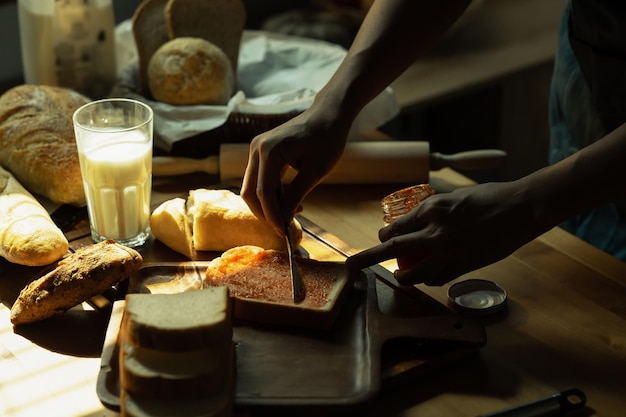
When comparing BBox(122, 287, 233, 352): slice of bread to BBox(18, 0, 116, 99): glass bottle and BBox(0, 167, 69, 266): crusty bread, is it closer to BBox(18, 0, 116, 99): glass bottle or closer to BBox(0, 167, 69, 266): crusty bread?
BBox(0, 167, 69, 266): crusty bread

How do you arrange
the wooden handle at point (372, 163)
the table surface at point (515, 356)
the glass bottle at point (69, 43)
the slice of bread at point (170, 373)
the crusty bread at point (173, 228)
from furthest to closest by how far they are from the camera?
1. the glass bottle at point (69, 43)
2. the wooden handle at point (372, 163)
3. the crusty bread at point (173, 228)
4. the table surface at point (515, 356)
5. the slice of bread at point (170, 373)

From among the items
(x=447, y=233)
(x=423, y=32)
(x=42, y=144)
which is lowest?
(x=42, y=144)

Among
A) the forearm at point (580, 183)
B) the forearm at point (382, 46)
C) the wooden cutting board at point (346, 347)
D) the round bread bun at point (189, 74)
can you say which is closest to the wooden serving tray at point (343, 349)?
the wooden cutting board at point (346, 347)

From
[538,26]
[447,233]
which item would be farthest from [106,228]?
[538,26]

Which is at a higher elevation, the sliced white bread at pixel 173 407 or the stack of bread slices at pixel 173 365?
the stack of bread slices at pixel 173 365

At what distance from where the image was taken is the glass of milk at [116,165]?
158 cm

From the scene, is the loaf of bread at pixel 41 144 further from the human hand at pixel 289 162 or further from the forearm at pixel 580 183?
the forearm at pixel 580 183

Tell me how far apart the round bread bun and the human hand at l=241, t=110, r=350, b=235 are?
17.4 inches

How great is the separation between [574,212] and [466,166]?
0.56 meters

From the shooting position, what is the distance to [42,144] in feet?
5.72

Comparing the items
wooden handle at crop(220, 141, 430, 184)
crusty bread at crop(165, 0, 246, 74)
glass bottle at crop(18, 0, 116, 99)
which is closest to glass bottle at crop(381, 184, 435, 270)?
wooden handle at crop(220, 141, 430, 184)

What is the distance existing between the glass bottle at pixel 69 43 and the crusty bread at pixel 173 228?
22.4 inches

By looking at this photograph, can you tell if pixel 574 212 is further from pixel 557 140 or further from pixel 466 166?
pixel 557 140

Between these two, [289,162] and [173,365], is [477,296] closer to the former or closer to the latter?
[289,162]
